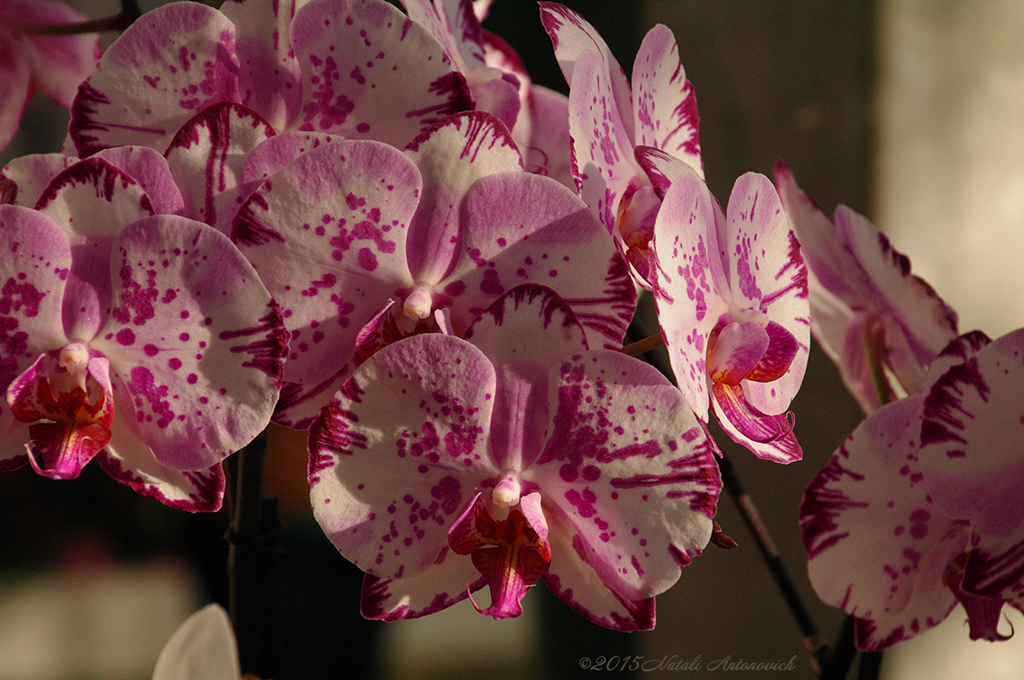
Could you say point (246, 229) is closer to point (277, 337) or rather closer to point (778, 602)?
point (277, 337)

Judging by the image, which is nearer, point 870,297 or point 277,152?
point 277,152

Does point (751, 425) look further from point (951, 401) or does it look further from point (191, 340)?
point (191, 340)

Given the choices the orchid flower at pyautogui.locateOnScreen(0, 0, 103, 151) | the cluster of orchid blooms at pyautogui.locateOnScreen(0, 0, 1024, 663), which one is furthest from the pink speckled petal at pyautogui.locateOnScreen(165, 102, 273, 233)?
the orchid flower at pyautogui.locateOnScreen(0, 0, 103, 151)

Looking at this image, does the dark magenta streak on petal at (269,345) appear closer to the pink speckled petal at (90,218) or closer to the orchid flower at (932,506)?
the pink speckled petal at (90,218)

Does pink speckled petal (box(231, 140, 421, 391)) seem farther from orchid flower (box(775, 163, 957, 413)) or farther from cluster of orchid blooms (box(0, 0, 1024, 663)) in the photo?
orchid flower (box(775, 163, 957, 413))

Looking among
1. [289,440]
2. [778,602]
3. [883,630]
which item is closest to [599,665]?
[883,630]

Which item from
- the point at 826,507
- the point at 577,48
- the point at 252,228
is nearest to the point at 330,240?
the point at 252,228
